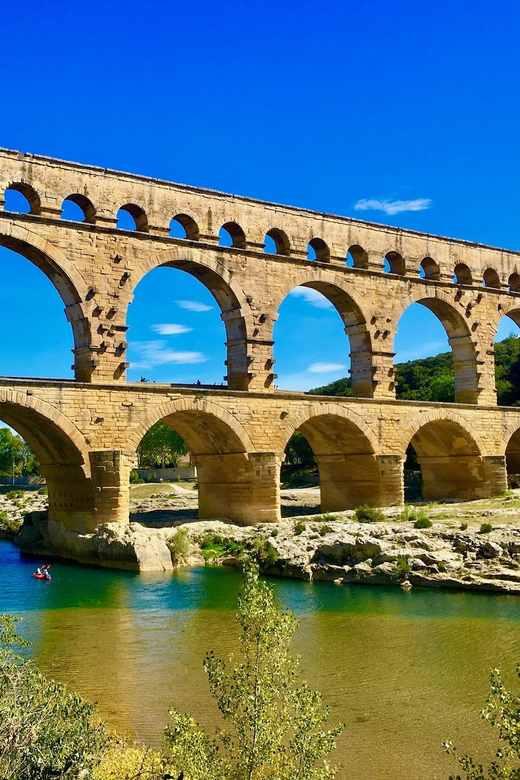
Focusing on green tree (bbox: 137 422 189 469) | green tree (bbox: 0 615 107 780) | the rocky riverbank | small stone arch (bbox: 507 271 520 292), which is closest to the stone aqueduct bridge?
small stone arch (bbox: 507 271 520 292)

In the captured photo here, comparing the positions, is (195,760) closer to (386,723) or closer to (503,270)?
(386,723)

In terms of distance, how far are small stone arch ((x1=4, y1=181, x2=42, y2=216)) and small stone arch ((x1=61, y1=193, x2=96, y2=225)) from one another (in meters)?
1.10

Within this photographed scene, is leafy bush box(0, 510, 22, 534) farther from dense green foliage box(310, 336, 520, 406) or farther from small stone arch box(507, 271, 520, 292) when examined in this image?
small stone arch box(507, 271, 520, 292)

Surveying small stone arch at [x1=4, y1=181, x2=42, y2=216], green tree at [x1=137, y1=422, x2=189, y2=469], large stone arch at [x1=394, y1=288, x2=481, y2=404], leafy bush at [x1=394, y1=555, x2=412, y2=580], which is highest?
small stone arch at [x1=4, y1=181, x2=42, y2=216]

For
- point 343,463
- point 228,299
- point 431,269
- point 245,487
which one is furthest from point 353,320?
point 245,487

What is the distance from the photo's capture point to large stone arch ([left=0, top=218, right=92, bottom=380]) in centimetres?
2295

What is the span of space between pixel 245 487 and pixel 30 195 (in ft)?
38.0

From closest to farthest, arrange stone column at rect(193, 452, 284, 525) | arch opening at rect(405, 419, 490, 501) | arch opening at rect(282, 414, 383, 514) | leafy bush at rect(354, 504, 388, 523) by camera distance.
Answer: leafy bush at rect(354, 504, 388, 523) → stone column at rect(193, 452, 284, 525) → arch opening at rect(282, 414, 383, 514) → arch opening at rect(405, 419, 490, 501)

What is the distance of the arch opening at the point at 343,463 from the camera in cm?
2919

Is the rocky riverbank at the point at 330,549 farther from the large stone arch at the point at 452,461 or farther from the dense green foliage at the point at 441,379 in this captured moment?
the dense green foliage at the point at 441,379

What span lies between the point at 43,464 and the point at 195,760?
19.4 m

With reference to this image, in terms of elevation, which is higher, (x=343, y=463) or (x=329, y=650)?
Answer: (x=343, y=463)

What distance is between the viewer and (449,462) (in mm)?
33469

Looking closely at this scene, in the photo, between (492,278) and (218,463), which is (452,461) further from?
(218,463)
